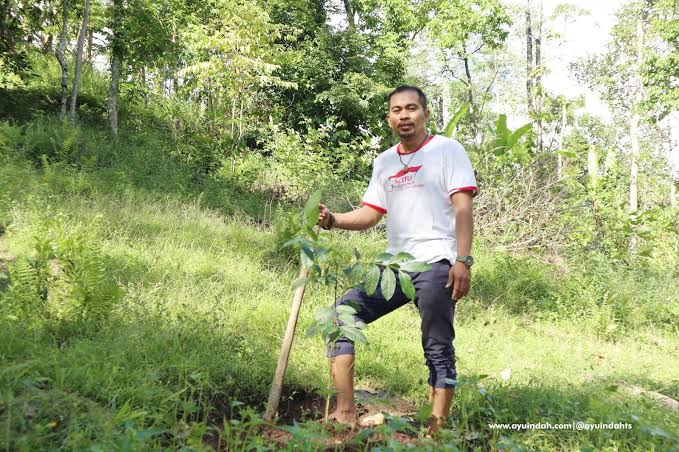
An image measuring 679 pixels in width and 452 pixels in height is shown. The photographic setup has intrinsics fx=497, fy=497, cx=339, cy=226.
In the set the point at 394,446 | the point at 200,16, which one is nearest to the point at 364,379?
the point at 394,446

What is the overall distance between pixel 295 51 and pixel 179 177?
725cm

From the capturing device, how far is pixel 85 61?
14133mm

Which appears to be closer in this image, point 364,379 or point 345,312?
point 345,312

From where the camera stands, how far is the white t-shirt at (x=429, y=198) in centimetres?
268

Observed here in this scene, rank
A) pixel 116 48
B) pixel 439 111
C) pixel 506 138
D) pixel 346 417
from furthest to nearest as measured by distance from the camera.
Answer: pixel 439 111
pixel 116 48
pixel 506 138
pixel 346 417

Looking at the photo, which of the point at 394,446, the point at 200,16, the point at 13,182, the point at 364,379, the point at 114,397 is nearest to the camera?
the point at 394,446

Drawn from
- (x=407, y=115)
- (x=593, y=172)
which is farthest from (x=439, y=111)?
(x=407, y=115)

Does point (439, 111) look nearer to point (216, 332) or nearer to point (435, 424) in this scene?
point (216, 332)

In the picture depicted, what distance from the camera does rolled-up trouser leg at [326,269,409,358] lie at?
2.71m

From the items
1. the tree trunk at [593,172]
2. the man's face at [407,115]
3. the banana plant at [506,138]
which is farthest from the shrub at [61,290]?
the tree trunk at [593,172]

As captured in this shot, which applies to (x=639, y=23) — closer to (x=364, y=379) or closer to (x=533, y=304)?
(x=533, y=304)

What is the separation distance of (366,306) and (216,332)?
1.46 meters

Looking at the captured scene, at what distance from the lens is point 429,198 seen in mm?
2740

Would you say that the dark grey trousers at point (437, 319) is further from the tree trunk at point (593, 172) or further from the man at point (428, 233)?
the tree trunk at point (593, 172)
